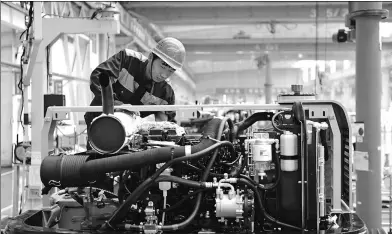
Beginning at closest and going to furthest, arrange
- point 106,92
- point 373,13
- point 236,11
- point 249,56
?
point 106,92, point 373,13, point 236,11, point 249,56

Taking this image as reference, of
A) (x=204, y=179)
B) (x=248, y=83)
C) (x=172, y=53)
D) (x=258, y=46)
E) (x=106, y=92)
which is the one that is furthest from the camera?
(x=248, y=83)

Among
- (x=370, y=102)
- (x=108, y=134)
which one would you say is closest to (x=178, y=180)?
(x=108, y=134)

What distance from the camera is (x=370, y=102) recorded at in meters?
4.96

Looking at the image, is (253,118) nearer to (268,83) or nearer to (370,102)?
(370,102)

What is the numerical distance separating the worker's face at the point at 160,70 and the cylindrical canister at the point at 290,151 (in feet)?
4.18

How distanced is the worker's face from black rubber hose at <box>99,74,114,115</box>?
47.1 inches

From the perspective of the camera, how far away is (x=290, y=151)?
2.39 meters

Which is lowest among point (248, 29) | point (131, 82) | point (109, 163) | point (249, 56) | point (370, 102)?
point (109, 163)

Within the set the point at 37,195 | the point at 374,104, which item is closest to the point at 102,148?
the point at 37,195

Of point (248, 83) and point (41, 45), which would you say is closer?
point (41, 45)

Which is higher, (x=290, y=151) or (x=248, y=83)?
(x=248, y=83)

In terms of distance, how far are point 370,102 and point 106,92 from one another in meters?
3.53

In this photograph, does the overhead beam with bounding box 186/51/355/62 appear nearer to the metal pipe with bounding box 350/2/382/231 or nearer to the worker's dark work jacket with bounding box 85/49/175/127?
the metal pipe with bounding box 350/2/382/231

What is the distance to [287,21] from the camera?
38.7 feet
